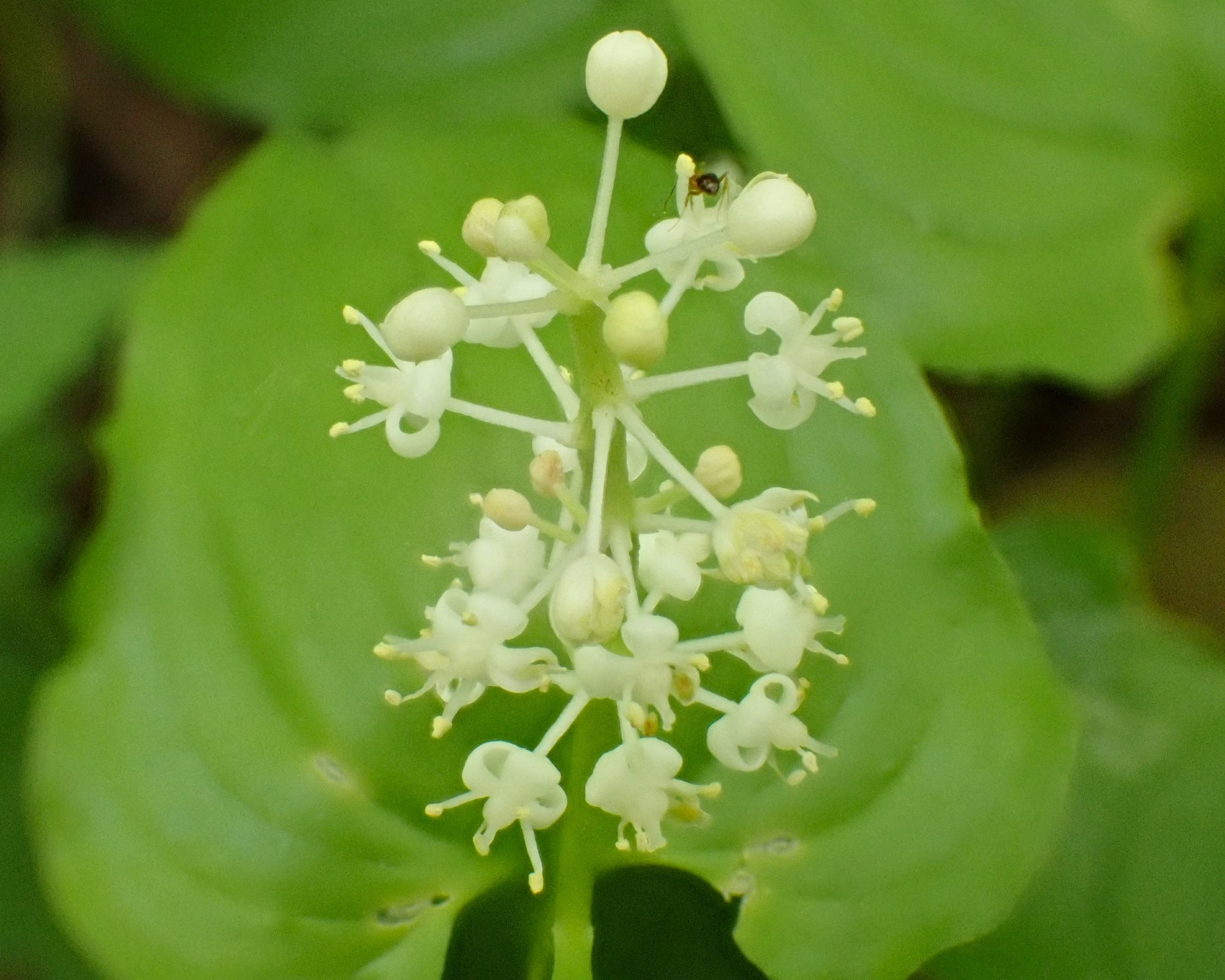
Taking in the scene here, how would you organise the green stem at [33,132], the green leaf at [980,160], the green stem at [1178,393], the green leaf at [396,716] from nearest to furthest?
the green leaf at [396,716]
the green leaf at [980,160]
the green stem at [1178,393]
the green stem at [33,132]

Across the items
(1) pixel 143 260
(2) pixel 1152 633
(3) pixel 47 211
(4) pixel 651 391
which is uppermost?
(3) pixel 47 211

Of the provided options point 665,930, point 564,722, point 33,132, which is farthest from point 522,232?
point 33,132

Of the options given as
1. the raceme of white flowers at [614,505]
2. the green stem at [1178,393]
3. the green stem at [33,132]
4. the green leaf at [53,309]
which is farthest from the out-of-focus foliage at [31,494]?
the green stem at [1178,393]

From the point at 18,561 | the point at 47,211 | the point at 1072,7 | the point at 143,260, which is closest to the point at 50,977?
the point at 18,561

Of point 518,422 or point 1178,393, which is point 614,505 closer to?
point 518,422

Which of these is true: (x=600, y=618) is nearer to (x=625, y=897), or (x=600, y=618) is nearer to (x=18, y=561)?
(x=625, y=897)

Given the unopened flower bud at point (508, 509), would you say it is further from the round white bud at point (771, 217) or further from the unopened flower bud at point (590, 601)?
the round white bud at point (771, 217)
